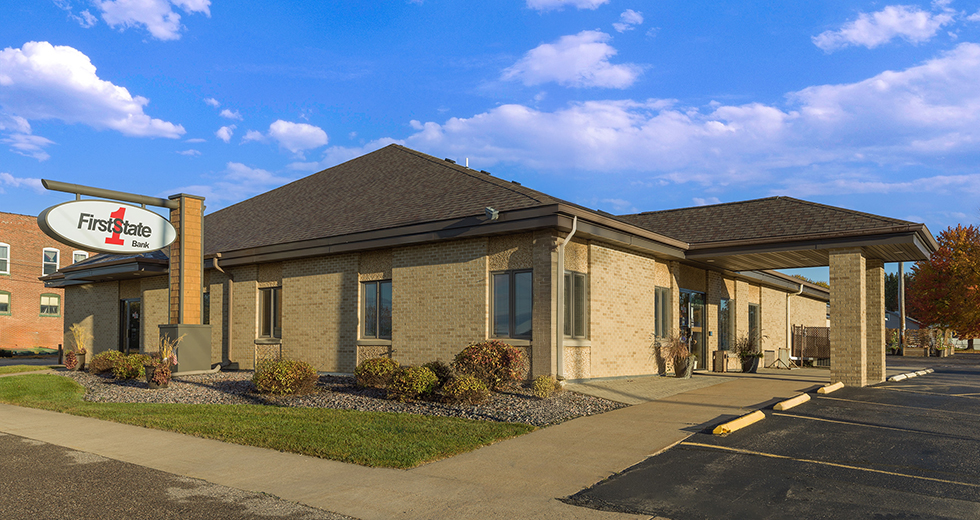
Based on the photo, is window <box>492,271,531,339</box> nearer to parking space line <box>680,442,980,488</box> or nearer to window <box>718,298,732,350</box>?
parking space line <box>680,442,980,488</box>

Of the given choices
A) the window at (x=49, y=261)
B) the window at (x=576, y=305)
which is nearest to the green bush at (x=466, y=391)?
the window at (x=576, y=305)

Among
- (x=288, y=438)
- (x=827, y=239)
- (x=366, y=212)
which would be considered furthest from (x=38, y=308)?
(x=827, y=239)

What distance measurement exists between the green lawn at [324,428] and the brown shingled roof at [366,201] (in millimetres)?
5980

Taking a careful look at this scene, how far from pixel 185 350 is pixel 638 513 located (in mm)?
14022

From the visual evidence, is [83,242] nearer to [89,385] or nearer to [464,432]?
[89,385]

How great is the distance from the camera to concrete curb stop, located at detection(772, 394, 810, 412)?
12137mm

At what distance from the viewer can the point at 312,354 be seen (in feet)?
64.2

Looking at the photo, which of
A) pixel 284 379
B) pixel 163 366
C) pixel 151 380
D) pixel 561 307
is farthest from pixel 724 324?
pixel 151 380

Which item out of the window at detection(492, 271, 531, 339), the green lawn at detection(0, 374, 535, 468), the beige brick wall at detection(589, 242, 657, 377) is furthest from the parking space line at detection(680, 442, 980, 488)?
the beige brick wall at detection(589, 242, 657, 377)

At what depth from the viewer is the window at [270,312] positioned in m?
20.8

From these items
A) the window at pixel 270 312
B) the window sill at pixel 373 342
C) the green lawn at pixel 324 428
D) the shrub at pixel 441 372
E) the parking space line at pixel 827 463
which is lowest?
the green lawn at pixel 324 428

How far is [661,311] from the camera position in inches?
761

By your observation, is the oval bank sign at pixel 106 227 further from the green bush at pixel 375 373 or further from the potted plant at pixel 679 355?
the potted plant at pixel 679 355

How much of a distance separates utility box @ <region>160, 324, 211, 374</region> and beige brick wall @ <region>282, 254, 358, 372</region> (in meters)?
2.93
